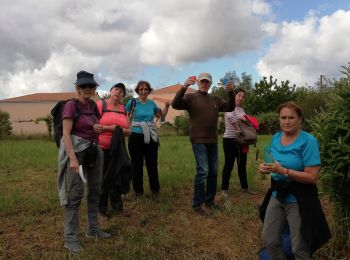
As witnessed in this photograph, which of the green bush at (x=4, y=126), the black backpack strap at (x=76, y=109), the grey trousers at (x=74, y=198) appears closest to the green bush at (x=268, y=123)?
the green bush at (x=4, y=126)

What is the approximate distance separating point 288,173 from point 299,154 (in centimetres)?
21

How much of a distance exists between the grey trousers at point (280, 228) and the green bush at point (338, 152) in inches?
29.2

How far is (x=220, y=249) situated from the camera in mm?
4891

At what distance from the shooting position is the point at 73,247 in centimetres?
472

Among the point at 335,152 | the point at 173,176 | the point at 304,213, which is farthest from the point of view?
the point at 173,176

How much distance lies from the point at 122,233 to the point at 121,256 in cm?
85

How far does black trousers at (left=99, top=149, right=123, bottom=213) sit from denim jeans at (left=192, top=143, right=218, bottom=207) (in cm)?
117

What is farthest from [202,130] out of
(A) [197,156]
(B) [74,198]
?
(B) [74,198]

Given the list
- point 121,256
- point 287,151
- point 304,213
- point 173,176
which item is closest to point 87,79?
point 121,256

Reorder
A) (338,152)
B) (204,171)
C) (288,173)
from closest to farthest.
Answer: (288,173)
(338,152)
(204,171)

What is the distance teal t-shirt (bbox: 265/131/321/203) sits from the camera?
3533 millimetres

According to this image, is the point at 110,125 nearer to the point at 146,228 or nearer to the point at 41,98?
the point at 146,228

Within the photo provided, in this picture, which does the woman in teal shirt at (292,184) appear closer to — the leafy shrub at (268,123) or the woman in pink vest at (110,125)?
the woman in pink vest at (110,125)

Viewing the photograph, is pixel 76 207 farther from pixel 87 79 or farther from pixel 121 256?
pixel 87 79
